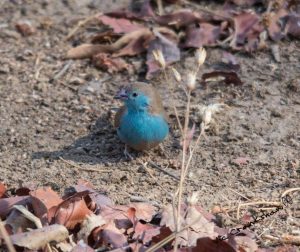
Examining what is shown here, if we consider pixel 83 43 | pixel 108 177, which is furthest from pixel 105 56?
pixel 108 177

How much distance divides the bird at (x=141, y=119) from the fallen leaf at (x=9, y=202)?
1.34 m

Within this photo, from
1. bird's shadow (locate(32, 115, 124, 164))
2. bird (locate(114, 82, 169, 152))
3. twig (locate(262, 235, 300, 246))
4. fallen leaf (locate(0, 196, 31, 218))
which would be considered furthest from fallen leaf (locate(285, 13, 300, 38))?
fallen leaf (locate(0, 196, 31, 218))

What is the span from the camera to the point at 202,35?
698 cm

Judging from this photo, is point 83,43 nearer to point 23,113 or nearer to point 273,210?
point 23,113

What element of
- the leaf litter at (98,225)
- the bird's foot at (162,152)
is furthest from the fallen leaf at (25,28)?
the leaf litter at (98,225)

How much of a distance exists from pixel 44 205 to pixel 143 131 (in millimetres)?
1515

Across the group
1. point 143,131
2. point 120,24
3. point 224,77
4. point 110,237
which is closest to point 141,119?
point 143,131

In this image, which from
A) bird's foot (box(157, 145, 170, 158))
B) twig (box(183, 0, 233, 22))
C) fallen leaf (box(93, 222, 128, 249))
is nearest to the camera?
fallen leaf (box(93, 222, 128, 249))

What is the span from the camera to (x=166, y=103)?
21.2 feet

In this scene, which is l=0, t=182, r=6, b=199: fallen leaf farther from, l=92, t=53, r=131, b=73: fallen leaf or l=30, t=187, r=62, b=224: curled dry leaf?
l=92, t=53, r=131, b=73: fallen leaf

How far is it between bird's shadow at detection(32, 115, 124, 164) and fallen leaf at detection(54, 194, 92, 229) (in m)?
1.14

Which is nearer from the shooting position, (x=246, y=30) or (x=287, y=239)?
(x=287, y=239)

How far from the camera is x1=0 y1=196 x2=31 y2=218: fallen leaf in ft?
15.4

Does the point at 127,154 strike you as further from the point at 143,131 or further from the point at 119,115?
the point at 119,115
